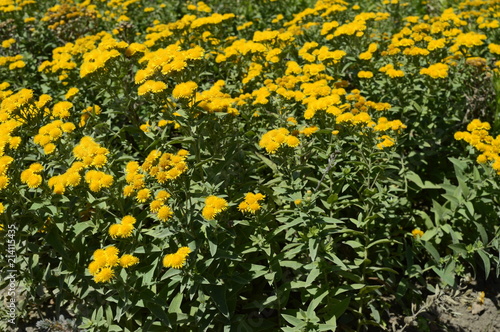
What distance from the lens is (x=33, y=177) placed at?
3.08m

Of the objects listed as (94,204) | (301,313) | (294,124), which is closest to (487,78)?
(294,124)

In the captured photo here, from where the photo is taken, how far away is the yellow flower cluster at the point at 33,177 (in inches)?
121

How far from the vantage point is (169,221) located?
2.84 meters

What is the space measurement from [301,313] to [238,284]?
46 centimetres

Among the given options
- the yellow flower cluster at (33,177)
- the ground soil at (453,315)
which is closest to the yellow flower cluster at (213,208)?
the yellow flower cluster at (33,177)

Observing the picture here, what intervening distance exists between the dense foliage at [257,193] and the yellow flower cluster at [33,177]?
16 millimetres

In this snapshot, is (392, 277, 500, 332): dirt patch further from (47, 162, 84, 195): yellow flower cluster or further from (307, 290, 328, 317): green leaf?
(47, 162, 84, 195): yellow flower cluster

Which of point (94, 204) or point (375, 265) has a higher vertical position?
point (94, 204)

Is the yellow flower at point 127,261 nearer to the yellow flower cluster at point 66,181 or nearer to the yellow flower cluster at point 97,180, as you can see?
the yellow flower cluster at point 97,180

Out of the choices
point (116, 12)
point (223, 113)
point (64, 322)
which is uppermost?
point (223, 113)

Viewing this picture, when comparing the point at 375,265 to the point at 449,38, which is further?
the point at 449,38

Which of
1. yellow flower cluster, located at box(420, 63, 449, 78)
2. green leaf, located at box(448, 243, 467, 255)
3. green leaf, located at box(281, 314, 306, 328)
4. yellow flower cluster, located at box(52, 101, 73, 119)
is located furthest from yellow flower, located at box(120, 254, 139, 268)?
yellow flower cluster, located at box(420, 63, 449, 78)

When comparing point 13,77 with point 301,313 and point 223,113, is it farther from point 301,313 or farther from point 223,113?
point 301,313

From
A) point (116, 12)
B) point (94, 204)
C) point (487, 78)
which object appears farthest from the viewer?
point (116, 12)
